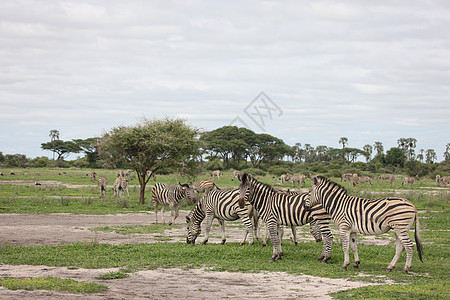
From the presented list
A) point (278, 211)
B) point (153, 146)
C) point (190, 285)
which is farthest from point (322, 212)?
point (153, 146)

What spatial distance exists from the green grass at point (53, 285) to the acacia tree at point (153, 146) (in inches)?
755

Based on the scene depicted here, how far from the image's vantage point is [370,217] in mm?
10602

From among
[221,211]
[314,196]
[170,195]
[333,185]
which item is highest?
[333,185]

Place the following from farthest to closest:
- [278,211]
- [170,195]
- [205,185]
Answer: [205,185] → [170,195] → [278,211]

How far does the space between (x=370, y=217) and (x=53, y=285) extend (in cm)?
702

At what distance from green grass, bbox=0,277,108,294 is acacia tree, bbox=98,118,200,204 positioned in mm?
19165

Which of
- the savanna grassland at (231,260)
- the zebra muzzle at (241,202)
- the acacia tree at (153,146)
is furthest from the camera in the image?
the acacia tree at (153,146)

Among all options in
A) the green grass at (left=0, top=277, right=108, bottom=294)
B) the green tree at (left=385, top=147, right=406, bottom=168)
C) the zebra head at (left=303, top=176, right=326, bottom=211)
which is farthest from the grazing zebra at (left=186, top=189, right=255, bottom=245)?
the green tree at (left=385, top=147, right=406, bottom=168)

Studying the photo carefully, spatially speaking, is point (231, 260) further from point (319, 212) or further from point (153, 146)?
point (153, 146)

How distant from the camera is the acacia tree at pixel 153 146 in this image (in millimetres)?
28328

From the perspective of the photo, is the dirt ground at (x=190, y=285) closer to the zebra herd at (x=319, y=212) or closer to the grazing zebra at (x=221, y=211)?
the zebra herd at (x=319, y=212)

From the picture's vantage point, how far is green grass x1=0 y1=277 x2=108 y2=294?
816cm

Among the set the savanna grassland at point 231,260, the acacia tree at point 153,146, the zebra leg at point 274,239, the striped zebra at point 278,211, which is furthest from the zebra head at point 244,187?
the acacia tree at point 153,146

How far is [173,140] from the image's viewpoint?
1129 inches
